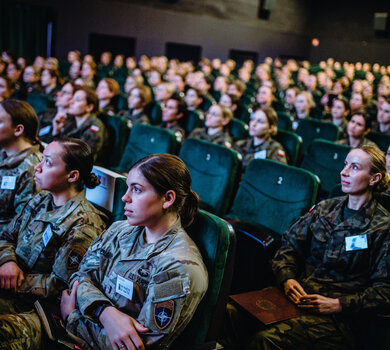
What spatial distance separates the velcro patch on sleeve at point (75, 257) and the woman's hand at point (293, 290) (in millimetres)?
819

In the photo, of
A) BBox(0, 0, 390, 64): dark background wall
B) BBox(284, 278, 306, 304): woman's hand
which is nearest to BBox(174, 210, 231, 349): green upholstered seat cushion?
BBox(284, 278, 306, 304): woman's hand

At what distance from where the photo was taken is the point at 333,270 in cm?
169

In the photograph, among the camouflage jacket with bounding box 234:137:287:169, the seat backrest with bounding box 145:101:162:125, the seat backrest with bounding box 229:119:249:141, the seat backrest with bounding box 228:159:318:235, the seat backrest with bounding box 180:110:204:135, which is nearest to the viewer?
the seat backrest with bounding box 228:159:318:235

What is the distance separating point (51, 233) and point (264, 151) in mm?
1953

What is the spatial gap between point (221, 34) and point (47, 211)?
47.3 feet

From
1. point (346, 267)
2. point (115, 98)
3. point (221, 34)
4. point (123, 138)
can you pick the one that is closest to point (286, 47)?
point (221, 34)

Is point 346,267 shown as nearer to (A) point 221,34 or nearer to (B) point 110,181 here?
(B) point 110,181

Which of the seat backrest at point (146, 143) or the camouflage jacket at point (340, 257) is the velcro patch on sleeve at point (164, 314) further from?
the seat backrest at point (146, 143)

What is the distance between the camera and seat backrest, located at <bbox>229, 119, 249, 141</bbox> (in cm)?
386

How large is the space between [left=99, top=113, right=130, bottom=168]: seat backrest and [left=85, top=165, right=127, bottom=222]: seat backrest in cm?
160

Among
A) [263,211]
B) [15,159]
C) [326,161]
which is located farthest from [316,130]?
[15,159]

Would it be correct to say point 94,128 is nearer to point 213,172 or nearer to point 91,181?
point 213,172

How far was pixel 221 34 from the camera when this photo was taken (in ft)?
49.2

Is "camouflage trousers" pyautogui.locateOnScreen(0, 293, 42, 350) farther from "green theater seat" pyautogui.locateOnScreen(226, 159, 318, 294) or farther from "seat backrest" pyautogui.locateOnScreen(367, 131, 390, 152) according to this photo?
"seat backrest" pyautogui.locateOnScreen(367, 131, 390, 152)
